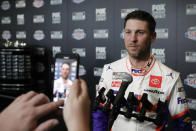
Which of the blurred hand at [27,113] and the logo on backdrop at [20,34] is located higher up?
the logo on backdrop at [20,34]

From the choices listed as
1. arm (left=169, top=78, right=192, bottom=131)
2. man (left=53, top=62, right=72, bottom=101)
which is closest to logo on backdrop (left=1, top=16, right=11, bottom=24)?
man (left=53, top=62, right=72, bottom=101)

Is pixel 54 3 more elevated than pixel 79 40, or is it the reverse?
pixel 54 3

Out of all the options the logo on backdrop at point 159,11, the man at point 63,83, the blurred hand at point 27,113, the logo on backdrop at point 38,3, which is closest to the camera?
the blurred hand at point 27,113

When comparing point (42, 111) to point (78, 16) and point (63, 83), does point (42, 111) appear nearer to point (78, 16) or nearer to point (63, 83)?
point (63, 83)

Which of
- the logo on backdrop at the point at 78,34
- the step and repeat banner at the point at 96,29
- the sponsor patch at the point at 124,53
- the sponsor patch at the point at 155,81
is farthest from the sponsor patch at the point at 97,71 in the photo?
the sponsor patch at the point at 155,81

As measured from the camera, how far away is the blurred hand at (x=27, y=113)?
0.80ft

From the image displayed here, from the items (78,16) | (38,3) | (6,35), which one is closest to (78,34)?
(78,16)

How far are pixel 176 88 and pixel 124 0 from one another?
163 centimetres

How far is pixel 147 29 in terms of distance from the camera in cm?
117

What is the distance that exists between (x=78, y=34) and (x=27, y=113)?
2.52 meters

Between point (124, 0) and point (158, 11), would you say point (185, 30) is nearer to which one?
point (158, 11)

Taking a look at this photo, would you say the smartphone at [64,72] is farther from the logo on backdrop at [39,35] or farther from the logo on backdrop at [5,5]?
the logo on backdrop at [5,5]

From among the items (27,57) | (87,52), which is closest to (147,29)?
(87,52)

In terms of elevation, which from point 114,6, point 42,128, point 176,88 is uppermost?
point 114,6
